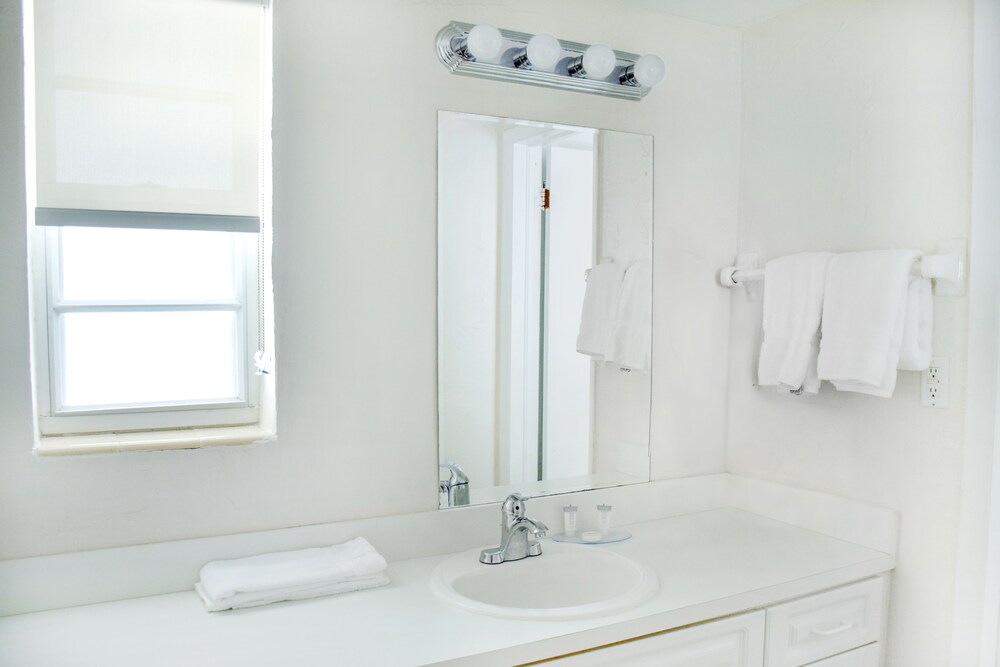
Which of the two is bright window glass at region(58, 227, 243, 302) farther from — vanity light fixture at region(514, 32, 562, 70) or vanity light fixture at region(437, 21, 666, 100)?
vanity light fixture at region(514, 32, 562, 70)

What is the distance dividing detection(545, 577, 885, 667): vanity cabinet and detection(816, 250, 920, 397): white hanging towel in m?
0.49

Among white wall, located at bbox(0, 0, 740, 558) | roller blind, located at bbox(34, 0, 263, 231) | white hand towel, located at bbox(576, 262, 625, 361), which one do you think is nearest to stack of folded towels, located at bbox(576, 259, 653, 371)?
white hand towel, located at bbox(576, 262, 625, 361)

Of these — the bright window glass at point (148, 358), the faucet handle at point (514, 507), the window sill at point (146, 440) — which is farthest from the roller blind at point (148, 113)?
the faucet handle at point (514, 507)

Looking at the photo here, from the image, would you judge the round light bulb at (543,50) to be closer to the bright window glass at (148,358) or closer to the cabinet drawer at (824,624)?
the bright window glass at (148,358)

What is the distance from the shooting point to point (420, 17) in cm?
171

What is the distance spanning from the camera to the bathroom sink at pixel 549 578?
5.26ft

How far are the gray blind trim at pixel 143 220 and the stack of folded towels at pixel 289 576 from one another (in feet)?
2.22

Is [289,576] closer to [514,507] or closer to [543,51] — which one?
[514,507]

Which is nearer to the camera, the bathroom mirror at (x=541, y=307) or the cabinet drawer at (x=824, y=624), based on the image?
the cabinet drawer at (x=824, y=624)

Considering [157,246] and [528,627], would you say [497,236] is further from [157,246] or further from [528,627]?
[528,627]

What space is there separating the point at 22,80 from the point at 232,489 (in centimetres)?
86

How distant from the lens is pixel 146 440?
1.50 metres

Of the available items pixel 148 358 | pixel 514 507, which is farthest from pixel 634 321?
pixel 148 358

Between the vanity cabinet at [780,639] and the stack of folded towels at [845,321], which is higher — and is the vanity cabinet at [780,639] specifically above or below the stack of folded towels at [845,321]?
below
